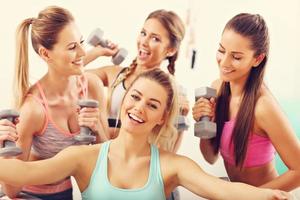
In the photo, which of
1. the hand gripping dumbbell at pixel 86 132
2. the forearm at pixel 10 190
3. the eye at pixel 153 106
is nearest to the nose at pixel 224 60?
the eye at pixel 153 106

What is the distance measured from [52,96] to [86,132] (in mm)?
126

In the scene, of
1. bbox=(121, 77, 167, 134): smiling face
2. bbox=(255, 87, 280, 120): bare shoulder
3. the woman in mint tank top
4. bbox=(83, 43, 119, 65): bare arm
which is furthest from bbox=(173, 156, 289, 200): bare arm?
bbox=(83, 43, 119, 65): bare arm

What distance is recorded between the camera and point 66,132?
3.96ft

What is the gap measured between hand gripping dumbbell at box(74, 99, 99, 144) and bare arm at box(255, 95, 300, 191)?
419mm

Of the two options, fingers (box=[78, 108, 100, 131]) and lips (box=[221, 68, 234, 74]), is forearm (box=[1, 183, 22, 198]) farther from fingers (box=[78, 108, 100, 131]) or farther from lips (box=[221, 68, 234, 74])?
lips (box=[221, 68, 234, 74])

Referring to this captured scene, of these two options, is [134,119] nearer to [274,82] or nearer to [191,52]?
[191,52]

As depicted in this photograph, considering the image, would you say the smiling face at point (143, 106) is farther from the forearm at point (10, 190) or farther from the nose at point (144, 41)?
the forearm at point (10, 190)

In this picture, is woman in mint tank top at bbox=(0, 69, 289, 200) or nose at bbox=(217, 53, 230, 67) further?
nose at bbox=(217, 53, 230, 67)

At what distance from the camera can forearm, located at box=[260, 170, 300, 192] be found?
123 cm

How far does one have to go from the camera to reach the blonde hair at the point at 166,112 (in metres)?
1.17

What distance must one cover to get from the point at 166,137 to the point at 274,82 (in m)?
0.35

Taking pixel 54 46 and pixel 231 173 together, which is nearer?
pixel 54 46

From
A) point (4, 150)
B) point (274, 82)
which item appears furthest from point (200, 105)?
A: point (4, 150)

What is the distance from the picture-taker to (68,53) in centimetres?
119
